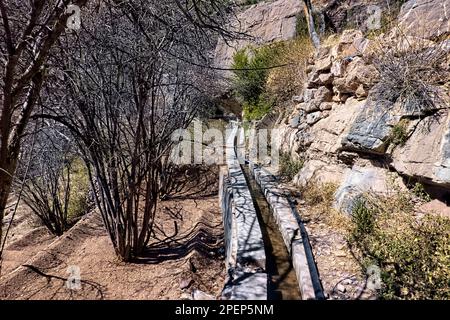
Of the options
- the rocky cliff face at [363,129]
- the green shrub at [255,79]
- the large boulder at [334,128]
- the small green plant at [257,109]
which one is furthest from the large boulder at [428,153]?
the green shrub at [255,79]

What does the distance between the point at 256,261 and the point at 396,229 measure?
140 centimetres

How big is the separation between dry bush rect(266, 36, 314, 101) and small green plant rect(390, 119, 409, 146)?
422 centimetres

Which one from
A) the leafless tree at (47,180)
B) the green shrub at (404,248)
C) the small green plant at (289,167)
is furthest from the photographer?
the small green plant at (289,167)

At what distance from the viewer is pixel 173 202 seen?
5.54 metres

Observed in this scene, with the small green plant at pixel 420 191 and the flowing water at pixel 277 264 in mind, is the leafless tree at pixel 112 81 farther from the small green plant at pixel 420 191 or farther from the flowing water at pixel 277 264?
the small green plant at pixel 420 191

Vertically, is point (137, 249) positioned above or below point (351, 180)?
below

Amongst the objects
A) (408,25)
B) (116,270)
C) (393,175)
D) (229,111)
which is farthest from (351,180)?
(229,111)

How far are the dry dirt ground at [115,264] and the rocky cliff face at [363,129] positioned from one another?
194 centimetres

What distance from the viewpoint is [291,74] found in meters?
8.22

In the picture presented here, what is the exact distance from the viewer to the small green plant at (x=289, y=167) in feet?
19.0

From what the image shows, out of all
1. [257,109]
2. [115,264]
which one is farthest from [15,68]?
[257,109]

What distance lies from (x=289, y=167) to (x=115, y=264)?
3954 millimetres

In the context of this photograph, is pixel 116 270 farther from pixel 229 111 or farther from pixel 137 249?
pixel 229 111
